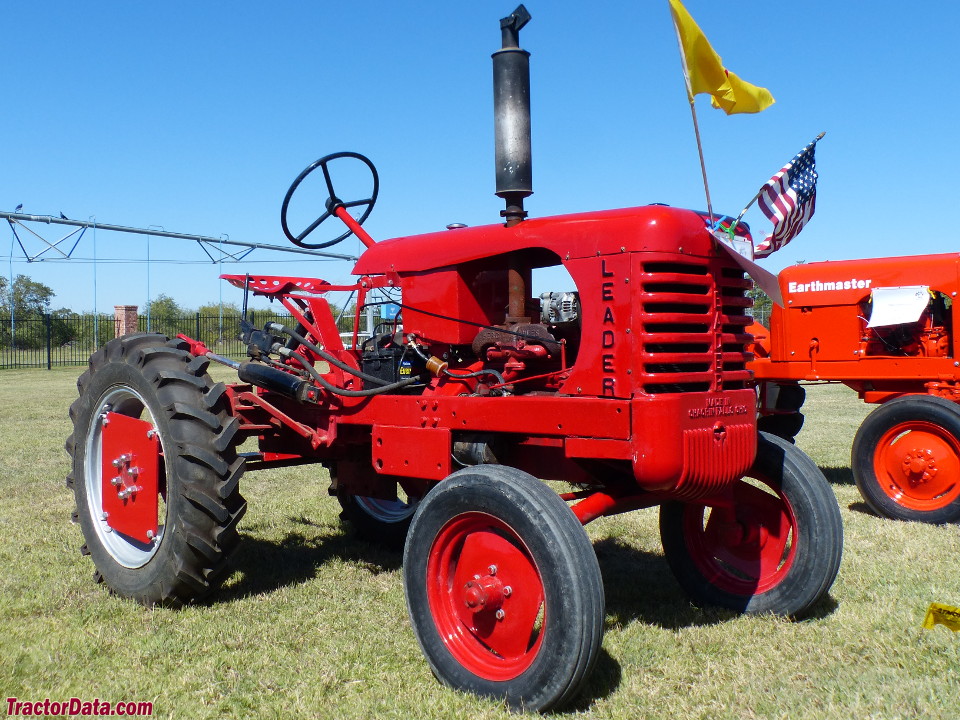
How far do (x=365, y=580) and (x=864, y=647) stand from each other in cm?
252

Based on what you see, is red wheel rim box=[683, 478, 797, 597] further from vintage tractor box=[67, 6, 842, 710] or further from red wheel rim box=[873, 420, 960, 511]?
red wheel rim box=[873, 420, 960, 511]

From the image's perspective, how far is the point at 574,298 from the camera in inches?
152

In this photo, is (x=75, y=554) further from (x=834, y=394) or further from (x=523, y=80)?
(x=834, y=394)

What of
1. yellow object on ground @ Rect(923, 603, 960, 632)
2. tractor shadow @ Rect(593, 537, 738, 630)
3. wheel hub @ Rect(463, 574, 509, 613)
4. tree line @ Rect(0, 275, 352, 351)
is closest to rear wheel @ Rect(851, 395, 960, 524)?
tractor shadow @ Rect(593, 537, 738, 630)

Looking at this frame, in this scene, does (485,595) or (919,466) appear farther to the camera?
(919,466)

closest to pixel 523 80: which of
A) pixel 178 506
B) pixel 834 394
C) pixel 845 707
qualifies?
pixel 178 506

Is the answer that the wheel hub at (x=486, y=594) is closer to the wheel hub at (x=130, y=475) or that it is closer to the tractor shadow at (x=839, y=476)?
the wheel hub at (x=130, y=475)

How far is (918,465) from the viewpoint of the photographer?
6.54 metres

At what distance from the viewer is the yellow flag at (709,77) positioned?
12.1 feet

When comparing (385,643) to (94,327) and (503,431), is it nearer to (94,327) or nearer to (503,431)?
(503,431)

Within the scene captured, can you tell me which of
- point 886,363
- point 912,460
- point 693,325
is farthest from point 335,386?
point 886,363

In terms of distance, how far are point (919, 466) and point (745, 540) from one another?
3.01 meters

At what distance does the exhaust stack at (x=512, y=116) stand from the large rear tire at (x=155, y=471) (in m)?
1.70

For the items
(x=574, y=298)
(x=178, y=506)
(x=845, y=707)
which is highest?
(x=574, y=298)
